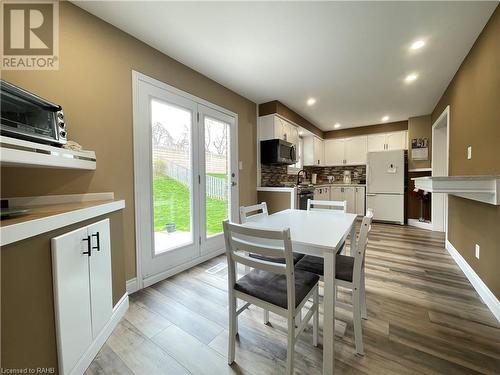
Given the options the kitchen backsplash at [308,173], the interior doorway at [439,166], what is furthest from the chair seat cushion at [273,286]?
the interior doorway at [439,166]

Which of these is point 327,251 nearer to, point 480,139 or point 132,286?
point 132,286

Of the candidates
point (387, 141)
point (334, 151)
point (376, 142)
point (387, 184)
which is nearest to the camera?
point (387, 184)

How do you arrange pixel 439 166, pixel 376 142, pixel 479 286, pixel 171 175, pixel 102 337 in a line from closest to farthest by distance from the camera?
pixel 102 337 < pixel 479 286 < pixel 171 175 < pixel 439 166 < pixel 376 142

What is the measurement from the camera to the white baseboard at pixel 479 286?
5.40 feet

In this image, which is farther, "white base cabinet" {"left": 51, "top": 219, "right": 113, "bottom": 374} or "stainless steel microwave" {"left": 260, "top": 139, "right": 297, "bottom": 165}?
"stainless steel microwave" {"left": 260, "top": 139, "right": 297, "bottom": 165}

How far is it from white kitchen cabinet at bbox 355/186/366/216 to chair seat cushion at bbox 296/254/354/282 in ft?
14.2

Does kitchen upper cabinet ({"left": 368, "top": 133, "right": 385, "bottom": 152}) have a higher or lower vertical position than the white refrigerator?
higher

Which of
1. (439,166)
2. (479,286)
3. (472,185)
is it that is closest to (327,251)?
(472,185)

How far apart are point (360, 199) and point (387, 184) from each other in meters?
0.72

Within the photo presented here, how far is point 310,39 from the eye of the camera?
2.05 metres

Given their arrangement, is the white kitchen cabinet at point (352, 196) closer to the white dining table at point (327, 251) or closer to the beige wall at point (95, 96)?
the white dining table at point (327, 251)

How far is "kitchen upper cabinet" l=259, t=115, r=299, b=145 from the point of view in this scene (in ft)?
12.1

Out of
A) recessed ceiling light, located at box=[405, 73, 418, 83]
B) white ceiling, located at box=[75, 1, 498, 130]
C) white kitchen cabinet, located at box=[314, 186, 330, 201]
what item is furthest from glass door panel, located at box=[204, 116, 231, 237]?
white kitchen cabinet, located at box=[314, 186, 330, 201]

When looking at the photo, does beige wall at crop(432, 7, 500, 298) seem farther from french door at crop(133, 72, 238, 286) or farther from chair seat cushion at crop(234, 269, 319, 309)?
french door at crop(133, 72, 238, 286)
